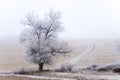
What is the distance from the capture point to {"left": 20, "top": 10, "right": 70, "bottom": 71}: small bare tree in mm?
33250

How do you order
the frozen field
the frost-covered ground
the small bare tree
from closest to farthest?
the small bare tree, the frost-covered ground, the frozen field

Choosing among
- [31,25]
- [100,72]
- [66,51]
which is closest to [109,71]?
[100,72]

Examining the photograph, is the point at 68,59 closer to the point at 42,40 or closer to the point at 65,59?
the point at 65,59

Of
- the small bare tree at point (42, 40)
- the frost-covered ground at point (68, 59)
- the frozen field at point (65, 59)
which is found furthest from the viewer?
the frozen field at point (65, 59)

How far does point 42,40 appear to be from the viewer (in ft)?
114

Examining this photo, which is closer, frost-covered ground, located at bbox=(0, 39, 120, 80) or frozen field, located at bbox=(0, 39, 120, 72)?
frost-covered ground, located at bbox=(0, 39, 120, 80)

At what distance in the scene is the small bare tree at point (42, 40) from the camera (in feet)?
109

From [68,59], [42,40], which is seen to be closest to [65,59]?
[68,59]

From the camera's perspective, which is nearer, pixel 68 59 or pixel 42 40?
pixel 42 40

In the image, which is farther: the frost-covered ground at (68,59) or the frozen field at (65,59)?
the frozen field at (65,59)

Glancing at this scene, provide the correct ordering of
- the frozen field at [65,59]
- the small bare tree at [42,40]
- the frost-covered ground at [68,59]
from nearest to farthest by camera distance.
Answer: the small bare tree at [42,40], the frost-covered ground at [68,59], the frozen field at [65,59]

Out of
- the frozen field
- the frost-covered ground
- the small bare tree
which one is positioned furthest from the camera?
the frozen field

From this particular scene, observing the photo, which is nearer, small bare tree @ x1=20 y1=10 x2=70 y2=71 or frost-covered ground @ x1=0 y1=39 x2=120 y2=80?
small bare tree @ x1=20 y1=10 x2=70 y2=71

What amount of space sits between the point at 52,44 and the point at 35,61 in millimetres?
2594
